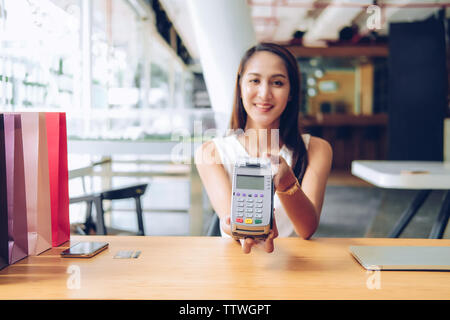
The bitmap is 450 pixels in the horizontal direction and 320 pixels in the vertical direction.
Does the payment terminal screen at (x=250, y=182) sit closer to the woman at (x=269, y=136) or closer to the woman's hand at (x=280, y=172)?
the woman's hand at (x=280, y=172)

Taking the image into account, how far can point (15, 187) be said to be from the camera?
0.71 m

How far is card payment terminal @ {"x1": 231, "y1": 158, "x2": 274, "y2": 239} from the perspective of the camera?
66 cm

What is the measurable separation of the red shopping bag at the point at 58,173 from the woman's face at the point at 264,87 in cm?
48

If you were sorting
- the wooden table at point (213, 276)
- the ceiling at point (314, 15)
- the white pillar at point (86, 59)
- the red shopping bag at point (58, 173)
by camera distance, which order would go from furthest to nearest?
1. the ceiling at point (314, 15)
2. the white pillar at point (86, 59)
3. the red shopping bag at point (58, 173)
4. the wooden table at point (213, 276)

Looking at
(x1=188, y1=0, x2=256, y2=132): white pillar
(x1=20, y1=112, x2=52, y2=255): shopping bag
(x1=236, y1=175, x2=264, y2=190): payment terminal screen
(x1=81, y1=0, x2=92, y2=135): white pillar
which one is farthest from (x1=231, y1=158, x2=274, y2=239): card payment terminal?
(x1=81, y1=0, x2=92, y2=135): white pillar

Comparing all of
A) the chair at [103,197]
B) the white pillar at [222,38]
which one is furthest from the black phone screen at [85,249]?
the white pillar at [222,38]

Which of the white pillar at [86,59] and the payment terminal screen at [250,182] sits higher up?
the white pillar at [86,59]

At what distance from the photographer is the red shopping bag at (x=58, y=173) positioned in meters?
0.79

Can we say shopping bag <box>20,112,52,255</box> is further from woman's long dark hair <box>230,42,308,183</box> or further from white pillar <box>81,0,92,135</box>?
white pillar <box>81,0,92,135</box>

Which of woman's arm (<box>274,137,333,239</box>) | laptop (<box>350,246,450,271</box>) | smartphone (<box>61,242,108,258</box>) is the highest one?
woman's arm (<box>274,137,333,239</box>)

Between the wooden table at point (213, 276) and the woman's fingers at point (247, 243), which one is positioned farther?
the woman's fingers at point (247, 243)

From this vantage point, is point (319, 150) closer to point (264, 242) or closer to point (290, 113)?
point (290, 113)

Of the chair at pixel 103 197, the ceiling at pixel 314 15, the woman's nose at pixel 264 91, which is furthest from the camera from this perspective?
the ceiling at pixel 314 15
